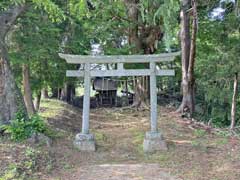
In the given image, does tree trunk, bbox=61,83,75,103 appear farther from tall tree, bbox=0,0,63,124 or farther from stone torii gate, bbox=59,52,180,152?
tall tree, bbox=0,0,63,124

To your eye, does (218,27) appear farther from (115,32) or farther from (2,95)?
(2,95)

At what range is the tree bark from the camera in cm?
766

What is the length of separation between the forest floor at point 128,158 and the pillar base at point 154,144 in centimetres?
16

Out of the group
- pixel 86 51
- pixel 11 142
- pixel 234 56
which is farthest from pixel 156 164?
pixel 86 51

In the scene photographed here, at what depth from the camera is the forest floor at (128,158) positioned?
6.01 metres

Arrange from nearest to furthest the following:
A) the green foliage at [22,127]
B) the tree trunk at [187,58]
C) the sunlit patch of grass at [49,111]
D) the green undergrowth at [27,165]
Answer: the green undergrowth at [27,165] < the green foliage at [22,127] < the tree trunk at [187,58] < the sunlit patch of grass at [49,111]

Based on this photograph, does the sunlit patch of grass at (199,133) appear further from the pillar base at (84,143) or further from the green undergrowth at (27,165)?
the green undergrowth at (27,165)

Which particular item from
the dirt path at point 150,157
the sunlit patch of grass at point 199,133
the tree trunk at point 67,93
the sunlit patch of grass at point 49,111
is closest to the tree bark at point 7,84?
the dirt path at point 150,157

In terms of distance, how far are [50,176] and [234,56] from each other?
6.13 m

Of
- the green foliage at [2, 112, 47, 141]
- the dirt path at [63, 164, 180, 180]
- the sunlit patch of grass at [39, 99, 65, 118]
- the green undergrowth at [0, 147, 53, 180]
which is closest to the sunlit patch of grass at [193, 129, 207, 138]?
the dirt path at [63, 164, 180, 180]

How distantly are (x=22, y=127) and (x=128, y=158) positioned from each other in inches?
89.7

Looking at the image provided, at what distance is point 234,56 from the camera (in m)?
9.70

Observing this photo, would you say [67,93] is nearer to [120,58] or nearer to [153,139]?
[120,58]

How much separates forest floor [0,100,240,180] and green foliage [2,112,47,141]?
0.78ft
